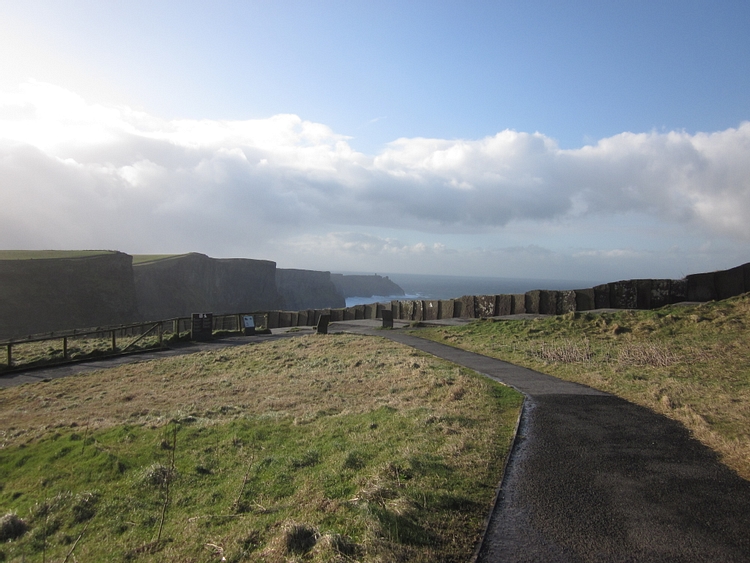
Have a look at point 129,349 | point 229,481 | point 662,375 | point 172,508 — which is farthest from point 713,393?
point 129,349

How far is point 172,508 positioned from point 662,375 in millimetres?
11253

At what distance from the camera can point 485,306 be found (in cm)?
2808

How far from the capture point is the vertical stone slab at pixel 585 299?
873 inches

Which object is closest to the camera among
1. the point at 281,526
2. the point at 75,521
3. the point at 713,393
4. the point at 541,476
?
the point at 281,526

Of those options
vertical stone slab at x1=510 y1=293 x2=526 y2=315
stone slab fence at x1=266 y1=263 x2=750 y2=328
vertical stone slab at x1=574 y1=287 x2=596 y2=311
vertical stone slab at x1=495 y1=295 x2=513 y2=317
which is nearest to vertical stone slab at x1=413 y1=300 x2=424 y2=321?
stone slab fence at x1=266 y1=263 x2=750 y2=328

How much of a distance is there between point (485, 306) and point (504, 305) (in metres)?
1.76

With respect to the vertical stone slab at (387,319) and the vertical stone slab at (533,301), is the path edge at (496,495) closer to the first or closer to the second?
the vertical stone slab at (533,301)

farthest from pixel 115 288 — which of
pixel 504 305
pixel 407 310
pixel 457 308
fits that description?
pixel 504 305

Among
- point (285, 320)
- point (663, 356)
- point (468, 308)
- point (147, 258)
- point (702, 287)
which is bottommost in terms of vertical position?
point (285, 320)

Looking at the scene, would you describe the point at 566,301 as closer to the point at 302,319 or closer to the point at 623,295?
the point at 623,295

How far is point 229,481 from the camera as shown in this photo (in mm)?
7480

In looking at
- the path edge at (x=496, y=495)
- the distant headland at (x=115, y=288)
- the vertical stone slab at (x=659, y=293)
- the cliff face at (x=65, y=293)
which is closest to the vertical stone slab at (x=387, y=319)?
the vertical stone slab at (x=659, y=293)

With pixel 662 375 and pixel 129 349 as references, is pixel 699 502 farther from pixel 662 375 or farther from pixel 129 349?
pixel 129 349

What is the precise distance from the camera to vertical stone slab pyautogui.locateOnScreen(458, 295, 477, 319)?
29.2 meters
